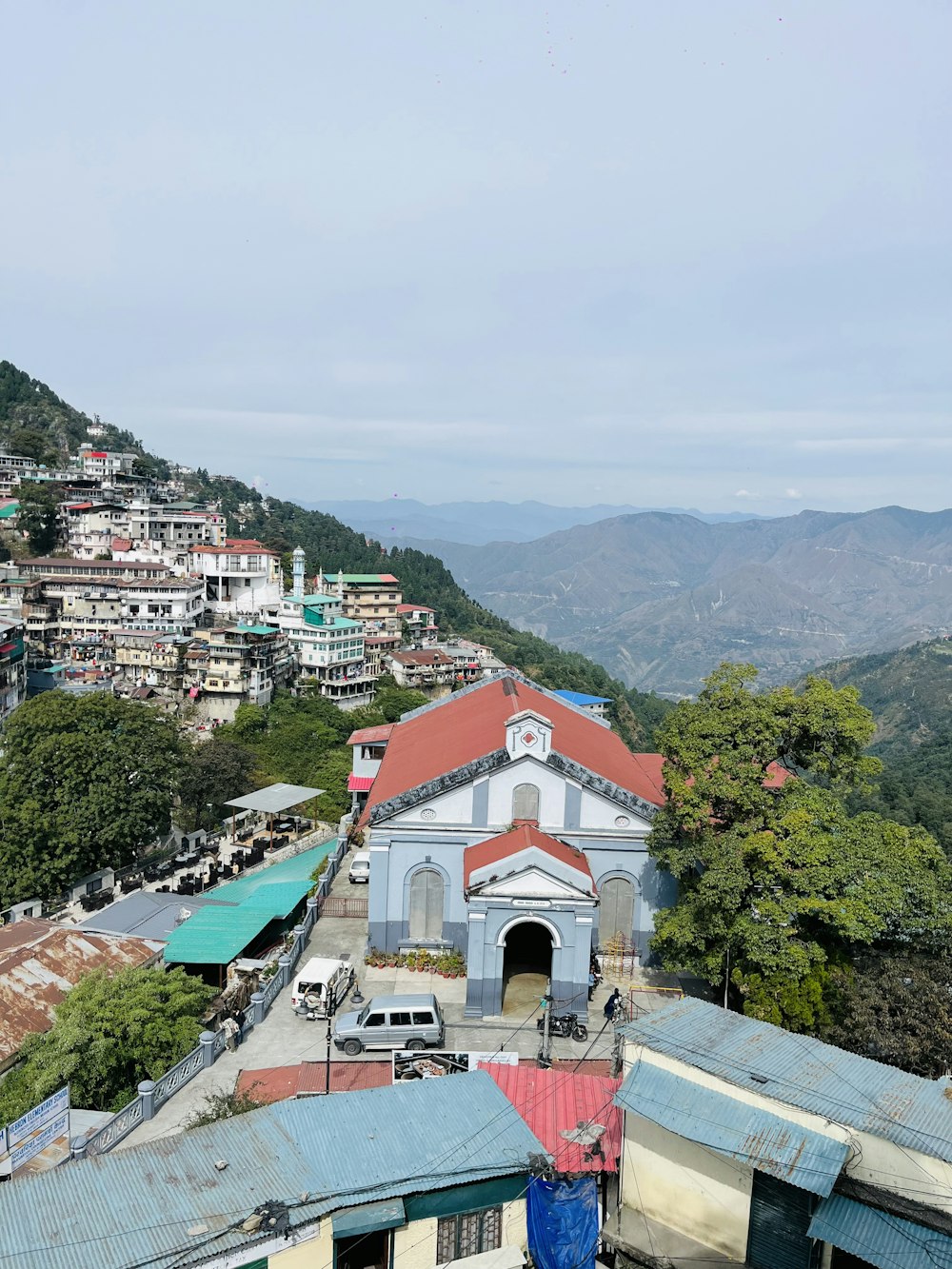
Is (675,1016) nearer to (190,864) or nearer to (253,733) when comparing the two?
(190,864)

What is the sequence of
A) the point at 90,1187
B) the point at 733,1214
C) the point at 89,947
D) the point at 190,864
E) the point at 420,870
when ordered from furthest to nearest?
the point at 190,864, the point at 89,947, the point at 420,870, the point at 733,1214, the point at 90,1187

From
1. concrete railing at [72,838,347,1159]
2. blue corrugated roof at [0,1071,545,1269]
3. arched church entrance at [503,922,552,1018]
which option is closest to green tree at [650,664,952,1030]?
arched church entrance at [503,922,552,1018]

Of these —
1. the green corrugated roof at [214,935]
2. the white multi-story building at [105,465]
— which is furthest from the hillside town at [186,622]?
the green corrugated roof at [214,935]

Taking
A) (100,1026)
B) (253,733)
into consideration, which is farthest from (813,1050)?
(253,733)

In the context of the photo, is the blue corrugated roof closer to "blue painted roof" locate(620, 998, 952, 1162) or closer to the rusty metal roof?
"blue painted roof" locate(620, 998, 952, 1162)

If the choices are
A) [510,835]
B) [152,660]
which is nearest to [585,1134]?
[510,835]

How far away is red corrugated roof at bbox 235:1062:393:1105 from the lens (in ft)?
55.6

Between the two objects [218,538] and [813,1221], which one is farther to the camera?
[218,538]

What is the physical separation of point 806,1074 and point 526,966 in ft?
33.7

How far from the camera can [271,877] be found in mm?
33594

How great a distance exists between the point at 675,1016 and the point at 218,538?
8862 centimetres

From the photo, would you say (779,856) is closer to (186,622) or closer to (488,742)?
(488,742)

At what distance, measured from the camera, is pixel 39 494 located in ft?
304

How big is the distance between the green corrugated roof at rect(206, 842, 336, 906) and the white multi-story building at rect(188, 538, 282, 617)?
50.6 meters
